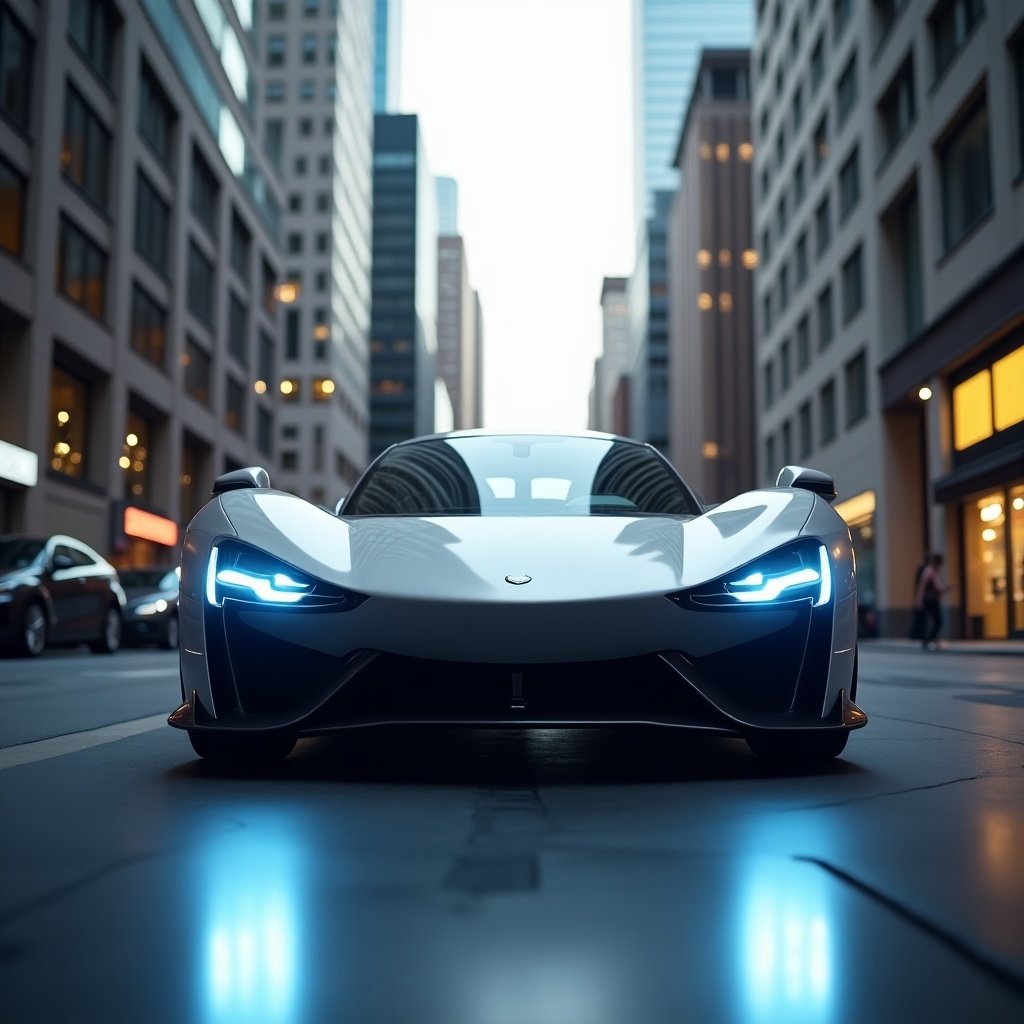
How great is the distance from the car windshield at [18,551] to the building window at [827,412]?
25256 mm

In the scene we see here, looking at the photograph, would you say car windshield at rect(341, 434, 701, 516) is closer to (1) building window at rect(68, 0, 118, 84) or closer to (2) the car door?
(2) the car door

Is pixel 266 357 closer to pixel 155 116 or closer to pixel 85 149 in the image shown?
pixel 155 116

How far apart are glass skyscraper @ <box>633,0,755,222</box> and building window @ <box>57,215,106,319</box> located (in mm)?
140486

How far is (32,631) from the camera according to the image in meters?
13.6

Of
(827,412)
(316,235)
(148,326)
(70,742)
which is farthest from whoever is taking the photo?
(316,235)

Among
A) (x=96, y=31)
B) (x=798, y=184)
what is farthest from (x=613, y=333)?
(x=96, y=31)

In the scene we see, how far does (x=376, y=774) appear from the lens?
3.58m

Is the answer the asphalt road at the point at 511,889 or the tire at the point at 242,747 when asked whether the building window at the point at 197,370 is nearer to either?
the tire at the point at 242,747

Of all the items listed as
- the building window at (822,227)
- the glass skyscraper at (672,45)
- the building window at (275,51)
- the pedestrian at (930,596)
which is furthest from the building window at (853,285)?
the glass skyscraper at (672,45)

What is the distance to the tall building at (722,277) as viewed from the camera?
83500 mm

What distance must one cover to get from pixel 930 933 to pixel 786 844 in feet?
2.30

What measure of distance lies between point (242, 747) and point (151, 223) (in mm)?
31005

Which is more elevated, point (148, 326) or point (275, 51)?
point (275, 51)

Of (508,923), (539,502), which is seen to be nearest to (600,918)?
(508,923)
